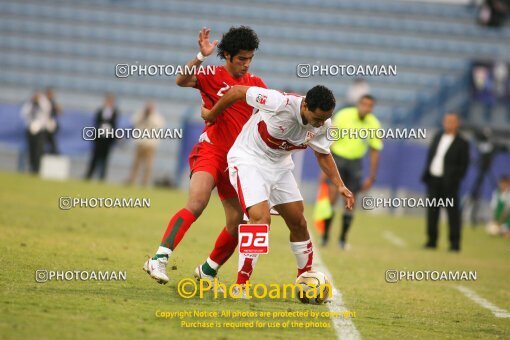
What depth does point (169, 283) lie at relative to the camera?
27.0 feet

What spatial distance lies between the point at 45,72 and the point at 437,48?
13.1m

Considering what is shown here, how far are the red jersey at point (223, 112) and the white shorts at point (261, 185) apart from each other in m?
0.51

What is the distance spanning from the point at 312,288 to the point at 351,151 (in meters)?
6.73

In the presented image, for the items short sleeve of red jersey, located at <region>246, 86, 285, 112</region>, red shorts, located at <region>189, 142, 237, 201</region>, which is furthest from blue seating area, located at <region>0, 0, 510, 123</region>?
short sleeve of red jersey, located at <region>246, 86, 285, 112</region>

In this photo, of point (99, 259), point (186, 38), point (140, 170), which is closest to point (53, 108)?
point (140, 170)

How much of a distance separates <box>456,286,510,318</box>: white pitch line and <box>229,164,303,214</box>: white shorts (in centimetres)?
220

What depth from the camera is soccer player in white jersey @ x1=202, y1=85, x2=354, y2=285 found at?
24.1ft

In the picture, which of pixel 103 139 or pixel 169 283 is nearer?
pixel 169 283

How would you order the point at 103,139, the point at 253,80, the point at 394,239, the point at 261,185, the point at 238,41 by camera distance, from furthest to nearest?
1. the point at 103,139
2. the point at 394,239
3. the point at 253,80
4. the point at 238,41
5. the point at 261,185

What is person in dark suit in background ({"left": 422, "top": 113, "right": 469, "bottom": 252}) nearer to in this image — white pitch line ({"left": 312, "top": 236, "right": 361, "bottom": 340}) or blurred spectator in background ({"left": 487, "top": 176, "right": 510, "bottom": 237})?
blurred spectator in background ({"left": 487, "top": 176, "right": 510, "bottom": 237})

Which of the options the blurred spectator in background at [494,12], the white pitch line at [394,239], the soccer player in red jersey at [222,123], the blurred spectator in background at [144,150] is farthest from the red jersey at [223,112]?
the blurred spectator in background at [494,12]

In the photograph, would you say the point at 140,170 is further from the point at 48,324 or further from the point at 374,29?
the point at 48,324

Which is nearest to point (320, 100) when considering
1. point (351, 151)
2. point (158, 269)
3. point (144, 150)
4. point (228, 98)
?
point (228, 98)

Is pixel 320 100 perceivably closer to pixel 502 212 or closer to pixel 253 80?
pixel 253 80
